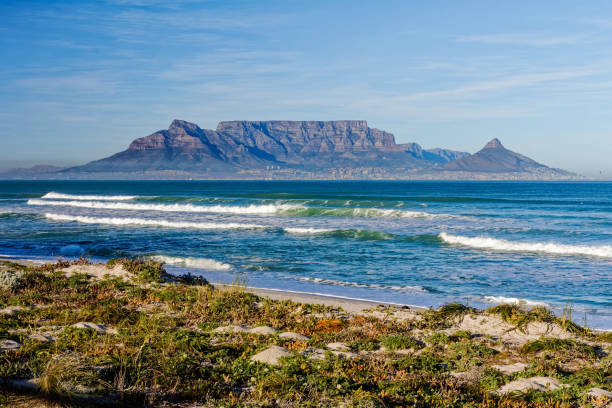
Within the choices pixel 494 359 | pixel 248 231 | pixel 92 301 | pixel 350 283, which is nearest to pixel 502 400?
pixel 494 359

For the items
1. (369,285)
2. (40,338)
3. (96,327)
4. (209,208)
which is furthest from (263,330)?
(209,208)

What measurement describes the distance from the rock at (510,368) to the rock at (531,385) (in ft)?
1.32

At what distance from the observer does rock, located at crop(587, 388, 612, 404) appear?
6350mm

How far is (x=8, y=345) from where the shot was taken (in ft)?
25.4

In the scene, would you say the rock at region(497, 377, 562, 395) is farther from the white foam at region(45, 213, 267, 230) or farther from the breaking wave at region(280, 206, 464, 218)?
the breaking wave at region(280, 206, 464, 218)

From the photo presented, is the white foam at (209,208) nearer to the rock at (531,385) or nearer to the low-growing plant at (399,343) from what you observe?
the low-growing plant at (399,343)

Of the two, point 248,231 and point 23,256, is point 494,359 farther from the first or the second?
point 248,231

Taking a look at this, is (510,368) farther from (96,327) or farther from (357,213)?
(357,213)

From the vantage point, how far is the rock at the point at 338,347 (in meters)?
8.46

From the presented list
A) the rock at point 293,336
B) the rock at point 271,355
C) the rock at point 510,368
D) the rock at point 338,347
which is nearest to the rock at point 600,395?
the rock at point 510,368

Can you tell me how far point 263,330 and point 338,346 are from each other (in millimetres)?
1616

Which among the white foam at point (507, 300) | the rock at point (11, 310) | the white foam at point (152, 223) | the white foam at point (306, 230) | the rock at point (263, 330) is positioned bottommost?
the white foam at point (152, 223)

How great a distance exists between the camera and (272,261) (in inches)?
842

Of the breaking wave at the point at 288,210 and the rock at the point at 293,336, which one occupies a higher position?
the rock at the point at 293,336
